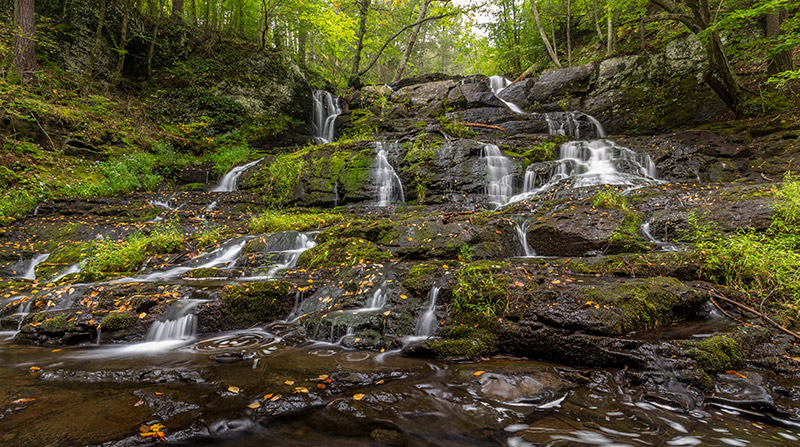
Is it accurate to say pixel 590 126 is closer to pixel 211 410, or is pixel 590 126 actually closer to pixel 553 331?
pixel 553 331

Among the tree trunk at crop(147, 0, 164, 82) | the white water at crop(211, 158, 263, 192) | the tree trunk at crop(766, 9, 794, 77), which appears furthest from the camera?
the tree trunk at crop(147, 0, 164, 82)

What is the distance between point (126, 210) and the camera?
8961mm

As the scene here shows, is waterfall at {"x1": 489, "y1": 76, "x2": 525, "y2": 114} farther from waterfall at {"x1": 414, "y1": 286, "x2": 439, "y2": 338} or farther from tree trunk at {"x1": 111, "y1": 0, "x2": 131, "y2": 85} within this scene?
tree trunk at {"x1": 111, "y1": 0, "x2": 131, "y2": 85}

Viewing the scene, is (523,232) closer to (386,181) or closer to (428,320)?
(428,320)

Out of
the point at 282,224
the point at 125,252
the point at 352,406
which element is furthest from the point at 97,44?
the point at 352,406

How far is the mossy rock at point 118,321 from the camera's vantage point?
387 cm

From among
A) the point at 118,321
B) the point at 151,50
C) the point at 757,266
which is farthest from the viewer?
the point at 151,50

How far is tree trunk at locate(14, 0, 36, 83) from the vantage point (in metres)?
9.45

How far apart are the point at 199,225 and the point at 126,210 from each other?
2319mm

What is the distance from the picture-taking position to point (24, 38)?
952 cm

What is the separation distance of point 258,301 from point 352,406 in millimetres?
2549

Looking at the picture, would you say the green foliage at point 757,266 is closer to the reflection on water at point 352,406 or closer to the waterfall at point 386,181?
the reflection on water at point 352,406

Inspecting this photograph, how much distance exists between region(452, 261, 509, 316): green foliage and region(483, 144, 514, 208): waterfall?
5.60 m

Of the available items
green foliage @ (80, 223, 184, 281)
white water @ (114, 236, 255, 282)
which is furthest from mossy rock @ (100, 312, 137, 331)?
green foliage @ (80, 223, 184, 281)
